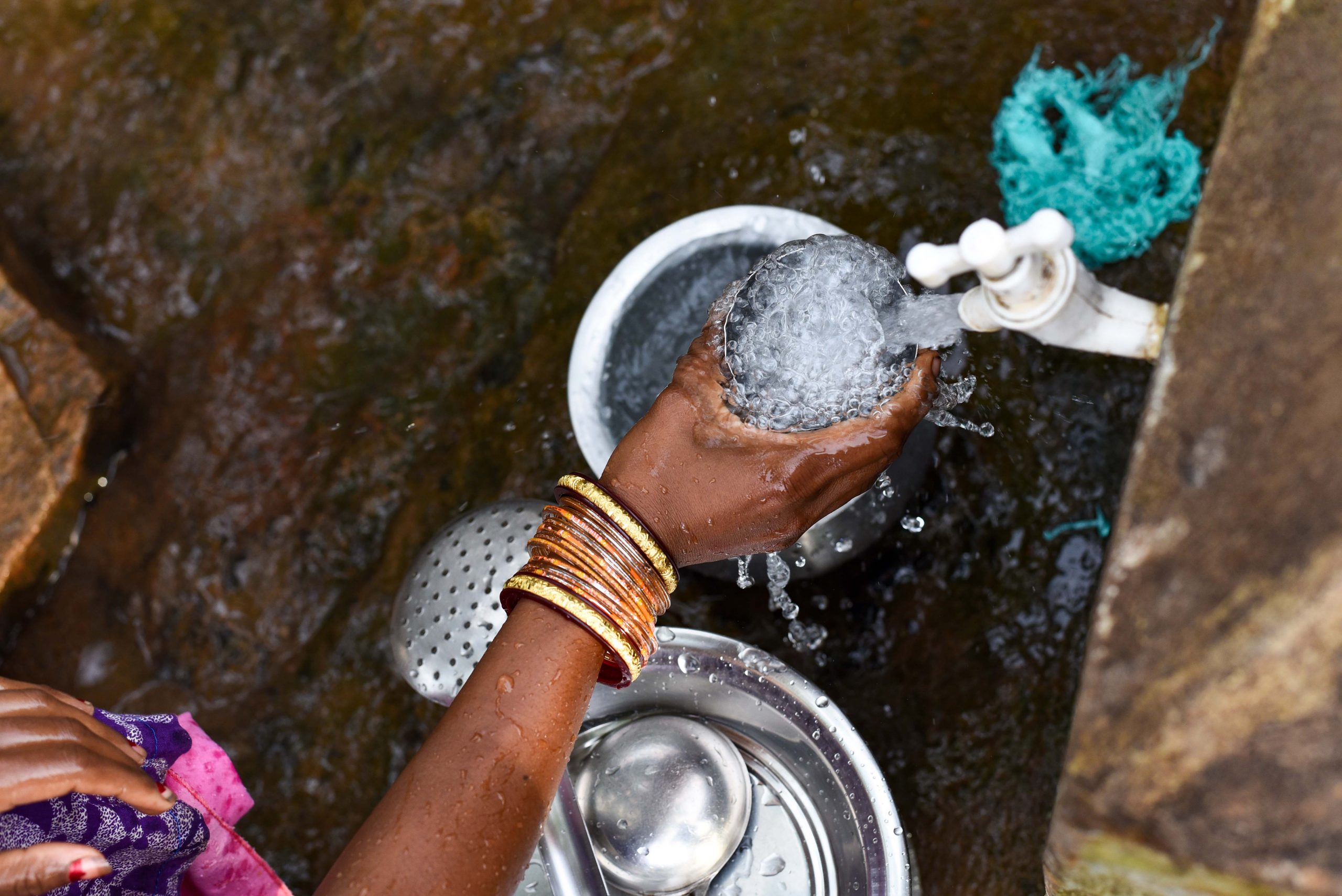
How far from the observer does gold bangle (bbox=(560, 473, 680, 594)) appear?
4.76 ft

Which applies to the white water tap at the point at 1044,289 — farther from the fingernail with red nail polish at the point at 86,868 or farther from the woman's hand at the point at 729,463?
the fingernail with red nail polish at the point at 86,868

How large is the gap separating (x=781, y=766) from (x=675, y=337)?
94cm

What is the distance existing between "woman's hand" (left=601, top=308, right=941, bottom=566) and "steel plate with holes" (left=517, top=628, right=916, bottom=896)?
1.23 feet

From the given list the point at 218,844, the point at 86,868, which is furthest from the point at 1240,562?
the point at 218,844

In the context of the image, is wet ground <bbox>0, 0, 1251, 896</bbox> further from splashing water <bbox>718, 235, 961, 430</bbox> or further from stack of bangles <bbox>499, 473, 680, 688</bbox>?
stack of bangles <bbox>499, 473, 680, 688</bbox>

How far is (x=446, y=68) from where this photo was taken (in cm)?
269

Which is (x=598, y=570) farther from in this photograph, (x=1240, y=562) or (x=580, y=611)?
(x=1240, y=562)

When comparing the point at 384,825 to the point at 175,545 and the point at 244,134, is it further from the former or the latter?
the point at 244,134

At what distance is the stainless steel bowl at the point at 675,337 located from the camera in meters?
1.95

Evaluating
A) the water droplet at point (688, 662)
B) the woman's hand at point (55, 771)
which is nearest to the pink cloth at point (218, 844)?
the woman's hand at point (55, 771)

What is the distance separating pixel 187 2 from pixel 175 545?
1.68 meters

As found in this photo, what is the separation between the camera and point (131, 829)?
1.47 m

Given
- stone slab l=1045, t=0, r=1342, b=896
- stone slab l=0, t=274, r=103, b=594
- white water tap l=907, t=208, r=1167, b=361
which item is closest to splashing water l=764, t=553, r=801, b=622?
white water tap l=907, t=208, r=1167, b=361

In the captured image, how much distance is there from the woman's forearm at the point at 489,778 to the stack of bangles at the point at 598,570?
3cm
